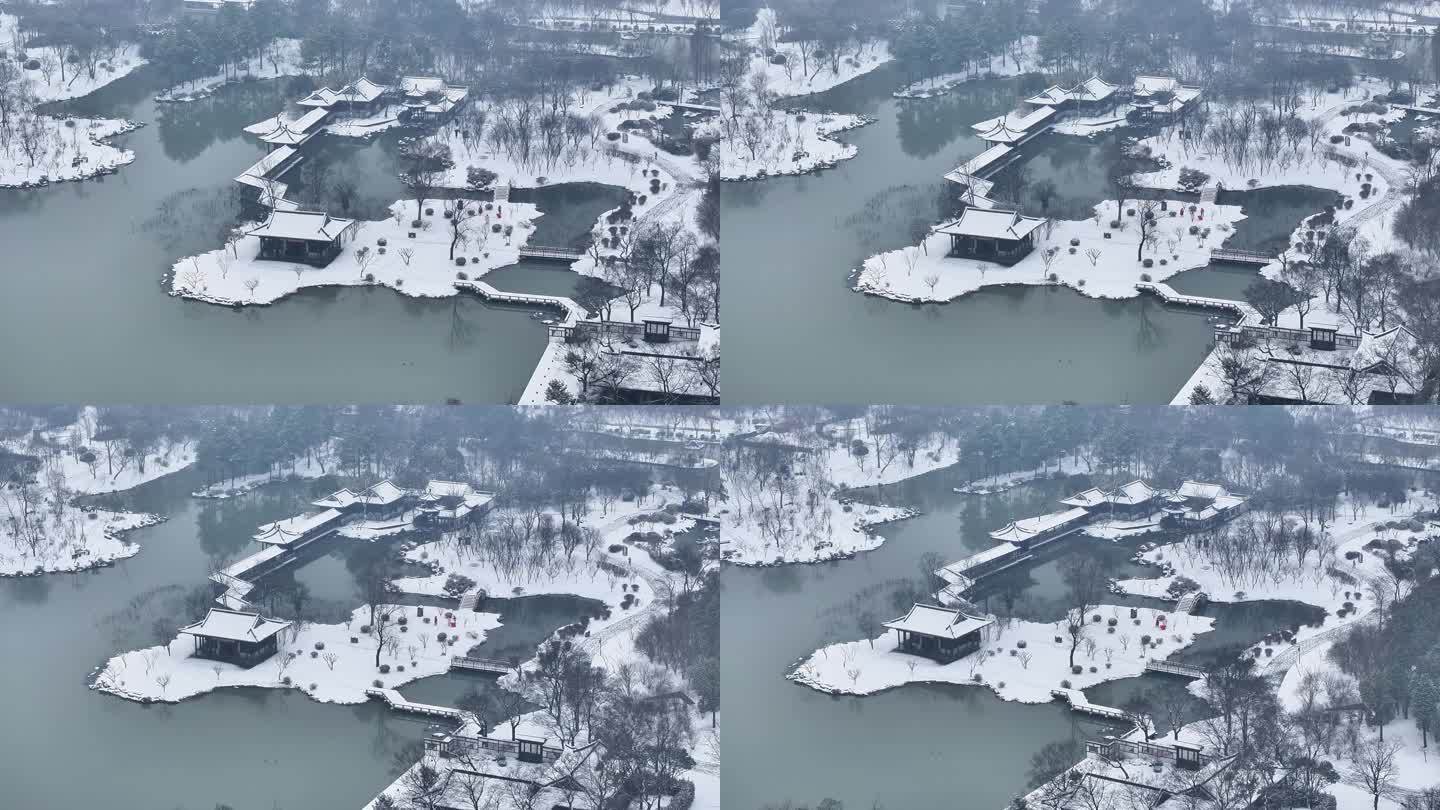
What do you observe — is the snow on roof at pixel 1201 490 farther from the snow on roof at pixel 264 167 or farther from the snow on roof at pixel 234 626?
the snow on roof at pixel 264 167

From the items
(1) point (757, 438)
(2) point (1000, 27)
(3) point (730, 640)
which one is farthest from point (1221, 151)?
(3) point (730, 640)

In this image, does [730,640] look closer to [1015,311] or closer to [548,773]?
[548,773]

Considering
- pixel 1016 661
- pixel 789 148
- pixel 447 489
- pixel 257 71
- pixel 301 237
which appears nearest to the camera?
pixel 1016 661

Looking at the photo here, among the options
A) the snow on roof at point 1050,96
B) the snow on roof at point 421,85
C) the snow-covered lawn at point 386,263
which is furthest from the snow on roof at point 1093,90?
the snow on roof at point 421,85

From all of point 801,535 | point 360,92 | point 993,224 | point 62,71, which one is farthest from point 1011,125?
point 62,71

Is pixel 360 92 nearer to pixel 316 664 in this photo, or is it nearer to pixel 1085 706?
pixel 316 664

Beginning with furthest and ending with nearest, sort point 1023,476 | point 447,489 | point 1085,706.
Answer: point 1023,476, point 447,489, point 1085,706

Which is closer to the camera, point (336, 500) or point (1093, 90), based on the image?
point (336, 500)

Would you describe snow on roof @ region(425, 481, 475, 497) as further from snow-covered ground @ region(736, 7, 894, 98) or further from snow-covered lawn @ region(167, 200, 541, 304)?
snow-covered ground @ region(736, 7, 894, 98)
